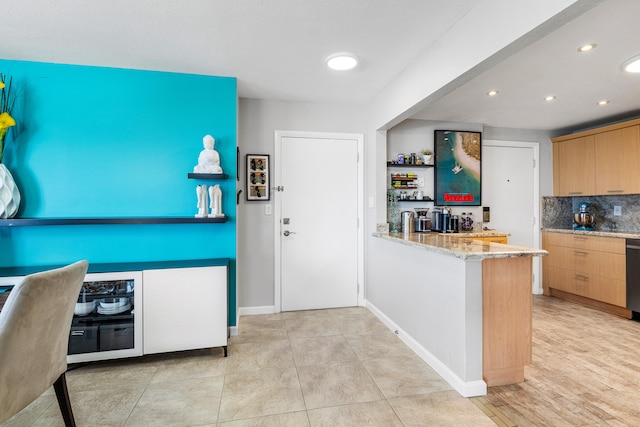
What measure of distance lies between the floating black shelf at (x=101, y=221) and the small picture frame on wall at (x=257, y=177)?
0.76 meters

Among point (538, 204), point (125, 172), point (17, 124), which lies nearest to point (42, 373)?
point (125, 172)

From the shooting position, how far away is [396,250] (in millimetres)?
2951

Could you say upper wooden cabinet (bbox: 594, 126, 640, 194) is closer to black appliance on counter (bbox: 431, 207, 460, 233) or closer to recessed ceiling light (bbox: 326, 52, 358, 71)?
black appliance on counter (bbox: 431, 207, 460, 233)

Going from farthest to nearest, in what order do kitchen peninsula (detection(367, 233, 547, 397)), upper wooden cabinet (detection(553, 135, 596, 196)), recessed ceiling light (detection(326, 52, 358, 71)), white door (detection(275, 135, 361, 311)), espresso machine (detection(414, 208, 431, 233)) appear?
upper wooden cabinet (detection(553, 135, 596, 196)) < espresso machine (detection(414, 208, 431, 233)) < white door (detection(275, 135, 361, 311)) < recessed ceiling light (detection(326, 52, 358, 71)) < kitchen peninsula (detection(367, 233, 547, 397))

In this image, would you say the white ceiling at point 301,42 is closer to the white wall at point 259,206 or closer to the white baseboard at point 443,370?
the white wall at point 259,206

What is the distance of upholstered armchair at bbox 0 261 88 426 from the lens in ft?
4.06

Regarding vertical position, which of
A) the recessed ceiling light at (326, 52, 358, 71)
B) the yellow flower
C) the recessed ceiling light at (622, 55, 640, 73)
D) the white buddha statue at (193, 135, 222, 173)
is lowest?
the white buddha statue at (193, 135, 222, 173)

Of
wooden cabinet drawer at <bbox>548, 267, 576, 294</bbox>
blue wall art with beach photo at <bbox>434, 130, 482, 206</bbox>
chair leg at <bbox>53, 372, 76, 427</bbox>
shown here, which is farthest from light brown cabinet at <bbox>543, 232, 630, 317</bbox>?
chair leg at <bbox>53, 372, 76, 427</bbox>

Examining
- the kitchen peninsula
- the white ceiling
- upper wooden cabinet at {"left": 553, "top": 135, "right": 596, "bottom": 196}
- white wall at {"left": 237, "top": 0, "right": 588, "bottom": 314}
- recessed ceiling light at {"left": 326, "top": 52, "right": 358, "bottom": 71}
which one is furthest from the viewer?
upper wooden cabinet at {"left": 553, "top": 135, "right": 596, "bottom": 196}

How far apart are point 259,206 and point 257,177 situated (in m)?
0.31

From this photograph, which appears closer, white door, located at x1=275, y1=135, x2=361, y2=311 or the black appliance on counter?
white door, located at x1=275, y1=135, x2=361, y2=311

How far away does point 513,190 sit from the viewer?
4375 mm

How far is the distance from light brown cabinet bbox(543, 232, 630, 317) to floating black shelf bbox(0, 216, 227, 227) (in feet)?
13.7

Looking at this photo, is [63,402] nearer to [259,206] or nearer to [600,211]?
[259,206]
